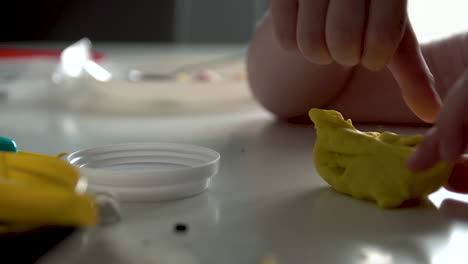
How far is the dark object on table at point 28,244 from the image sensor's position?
30 centimetres

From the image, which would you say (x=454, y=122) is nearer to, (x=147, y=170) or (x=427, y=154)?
(x=427, y=154)

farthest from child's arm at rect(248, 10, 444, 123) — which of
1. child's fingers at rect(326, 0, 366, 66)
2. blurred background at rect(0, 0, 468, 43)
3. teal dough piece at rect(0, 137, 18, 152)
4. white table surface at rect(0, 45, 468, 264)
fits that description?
blurred background at rect(0, 0, 468, 43)

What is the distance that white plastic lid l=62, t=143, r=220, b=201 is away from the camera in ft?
1.40

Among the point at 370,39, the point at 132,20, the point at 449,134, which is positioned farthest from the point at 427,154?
the point at 132,20

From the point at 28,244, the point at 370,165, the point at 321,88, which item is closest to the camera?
the point at 28,244

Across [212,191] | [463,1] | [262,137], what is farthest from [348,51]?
[463,1]

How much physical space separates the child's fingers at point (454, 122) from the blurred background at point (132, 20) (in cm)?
231

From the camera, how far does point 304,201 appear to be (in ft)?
1.46

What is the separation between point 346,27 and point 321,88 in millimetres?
349

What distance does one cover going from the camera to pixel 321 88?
2.68 feet

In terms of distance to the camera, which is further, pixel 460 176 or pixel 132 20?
pixel 132 20

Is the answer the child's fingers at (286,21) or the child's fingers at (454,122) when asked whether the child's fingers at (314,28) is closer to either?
the child's fingers at (286,21)

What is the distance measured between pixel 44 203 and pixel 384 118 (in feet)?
2.00

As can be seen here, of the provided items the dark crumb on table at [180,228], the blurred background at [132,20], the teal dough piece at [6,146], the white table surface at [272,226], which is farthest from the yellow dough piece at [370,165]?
the blurred background at [132,20]
